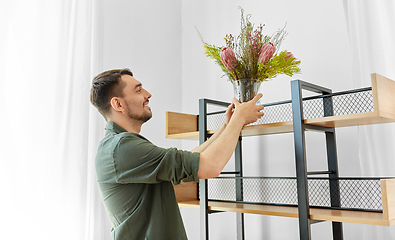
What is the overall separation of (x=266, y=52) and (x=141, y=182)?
615 millimetres

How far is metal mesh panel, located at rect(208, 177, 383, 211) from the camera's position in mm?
1245

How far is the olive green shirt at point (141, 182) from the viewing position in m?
0.98

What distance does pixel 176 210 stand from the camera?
1104 millimetres

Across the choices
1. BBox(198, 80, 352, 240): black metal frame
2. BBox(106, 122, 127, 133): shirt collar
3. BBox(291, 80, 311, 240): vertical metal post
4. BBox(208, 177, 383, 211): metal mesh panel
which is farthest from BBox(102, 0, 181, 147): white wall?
BBox(291, 80, 311, 240): vertical metal post

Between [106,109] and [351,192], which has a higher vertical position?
[106,109]

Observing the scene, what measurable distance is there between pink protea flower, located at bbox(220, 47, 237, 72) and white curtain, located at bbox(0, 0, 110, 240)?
0.87 meters

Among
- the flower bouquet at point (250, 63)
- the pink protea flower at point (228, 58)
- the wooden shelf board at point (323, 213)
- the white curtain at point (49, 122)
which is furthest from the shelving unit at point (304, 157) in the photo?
the white curtain at point (49, 122)

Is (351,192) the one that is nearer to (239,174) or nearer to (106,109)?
(239,174)

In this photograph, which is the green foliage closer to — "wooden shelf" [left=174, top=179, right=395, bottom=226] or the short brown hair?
the short brown hair

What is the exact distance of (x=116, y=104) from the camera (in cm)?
115

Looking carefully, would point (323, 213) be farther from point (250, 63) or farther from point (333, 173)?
point (250, 63)

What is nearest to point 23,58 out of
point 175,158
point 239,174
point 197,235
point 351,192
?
point 175,158

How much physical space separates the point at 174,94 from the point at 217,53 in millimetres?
1017

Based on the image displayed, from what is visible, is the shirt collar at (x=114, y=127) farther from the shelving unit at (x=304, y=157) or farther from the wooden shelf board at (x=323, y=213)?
the wooden shelf board at (x=323, y=213)
